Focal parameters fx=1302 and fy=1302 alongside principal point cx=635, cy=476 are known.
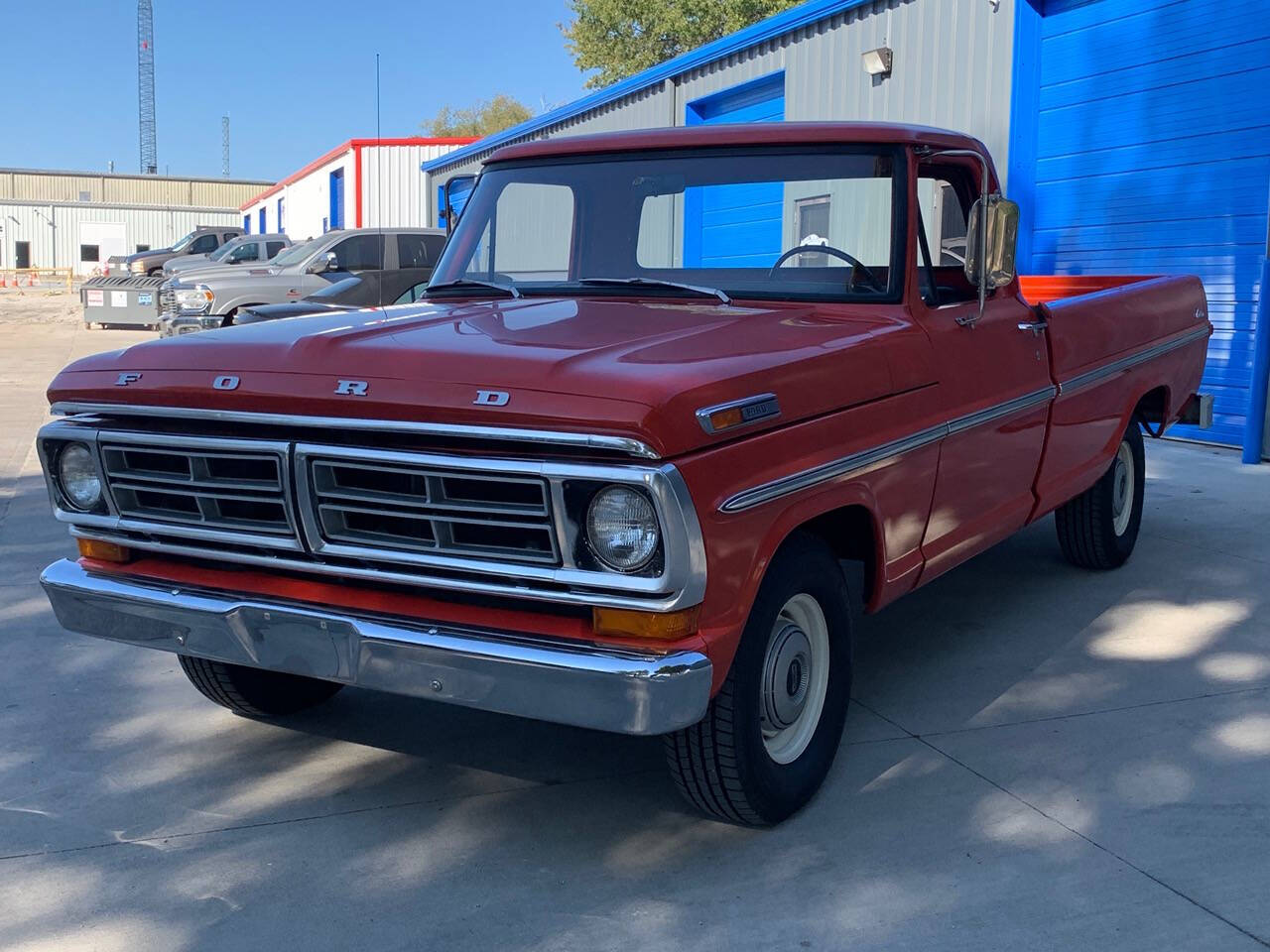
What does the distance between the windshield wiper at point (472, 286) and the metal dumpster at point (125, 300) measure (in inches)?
766

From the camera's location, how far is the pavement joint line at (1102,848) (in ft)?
9.61

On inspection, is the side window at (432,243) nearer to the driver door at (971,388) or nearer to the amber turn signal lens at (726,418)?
the driver door at (971,388)

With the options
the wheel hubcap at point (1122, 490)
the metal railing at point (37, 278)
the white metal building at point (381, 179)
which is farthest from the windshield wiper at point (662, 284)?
the metal railing at point (37, 278)

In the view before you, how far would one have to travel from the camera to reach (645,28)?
Answer: 47.7 meters

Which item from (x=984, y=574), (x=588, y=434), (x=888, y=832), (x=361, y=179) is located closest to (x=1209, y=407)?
(x=984, y=574)

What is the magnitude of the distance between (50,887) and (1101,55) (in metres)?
9.81

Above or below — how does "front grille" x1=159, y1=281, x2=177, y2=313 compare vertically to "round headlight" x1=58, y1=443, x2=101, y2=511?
above

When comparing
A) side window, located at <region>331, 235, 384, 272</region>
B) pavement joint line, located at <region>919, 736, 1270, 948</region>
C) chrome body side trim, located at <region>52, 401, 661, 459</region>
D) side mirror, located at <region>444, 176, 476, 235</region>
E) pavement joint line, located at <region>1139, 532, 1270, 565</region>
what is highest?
side window, located at <region>331, 235, 384, 272</region>

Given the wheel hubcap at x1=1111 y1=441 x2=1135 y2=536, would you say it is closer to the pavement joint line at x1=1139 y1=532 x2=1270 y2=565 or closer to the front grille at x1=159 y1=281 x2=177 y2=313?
the pavement joint line at x1=1139 y1=532 x2=1270 y2=565

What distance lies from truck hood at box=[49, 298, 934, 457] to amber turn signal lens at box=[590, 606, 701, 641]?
15.3 inches

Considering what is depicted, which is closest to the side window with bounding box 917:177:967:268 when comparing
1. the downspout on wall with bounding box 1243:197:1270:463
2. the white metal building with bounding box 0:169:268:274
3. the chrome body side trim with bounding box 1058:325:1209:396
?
the chrome body side trim with bounding box 1058:325:1209:396

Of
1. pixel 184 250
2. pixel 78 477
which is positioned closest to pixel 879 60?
pixel 78 477

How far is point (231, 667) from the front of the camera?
4074 mm

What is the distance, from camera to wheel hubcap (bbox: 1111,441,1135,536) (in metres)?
6.01
